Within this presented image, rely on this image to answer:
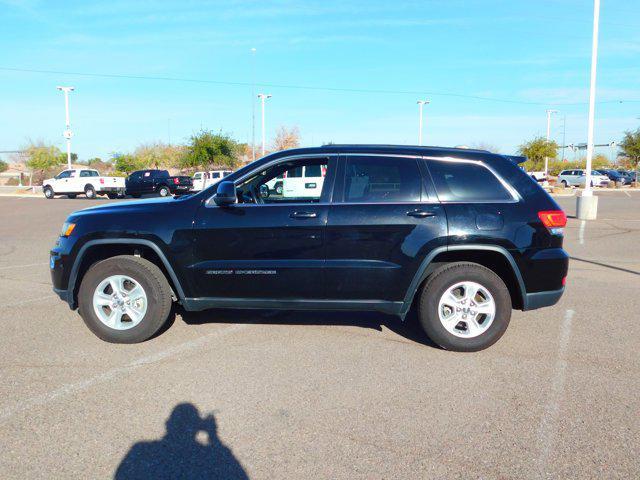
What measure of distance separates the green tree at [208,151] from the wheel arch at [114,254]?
46.8 meters

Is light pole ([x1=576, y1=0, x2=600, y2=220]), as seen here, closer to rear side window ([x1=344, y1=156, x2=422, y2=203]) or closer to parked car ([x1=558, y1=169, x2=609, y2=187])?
rear side window ([x1=344, y1=156, x2=422, y2=203])

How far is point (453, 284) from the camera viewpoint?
518 centimetres

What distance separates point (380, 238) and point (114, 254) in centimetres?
266

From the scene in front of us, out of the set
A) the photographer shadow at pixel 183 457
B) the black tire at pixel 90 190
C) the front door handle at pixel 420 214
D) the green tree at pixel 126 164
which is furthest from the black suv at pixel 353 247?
the green tree at pixel 126 164

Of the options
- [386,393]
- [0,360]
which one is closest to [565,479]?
[386,393]

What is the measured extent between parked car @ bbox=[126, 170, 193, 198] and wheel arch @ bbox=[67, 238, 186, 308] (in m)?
28.0

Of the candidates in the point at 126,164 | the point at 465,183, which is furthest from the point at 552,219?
the point at 126,164

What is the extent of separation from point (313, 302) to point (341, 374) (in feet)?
2.72

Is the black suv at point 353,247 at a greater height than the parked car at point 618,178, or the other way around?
the parked car at point 618,178

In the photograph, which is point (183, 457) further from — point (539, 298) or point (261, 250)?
point (539, 298)

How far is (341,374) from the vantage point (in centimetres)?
466

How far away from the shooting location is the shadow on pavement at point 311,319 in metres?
6.11

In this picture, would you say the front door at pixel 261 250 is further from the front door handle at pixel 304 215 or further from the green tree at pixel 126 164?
the green tree at pixel 126 164

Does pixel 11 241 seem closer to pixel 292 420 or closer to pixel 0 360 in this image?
pixel 0 360
